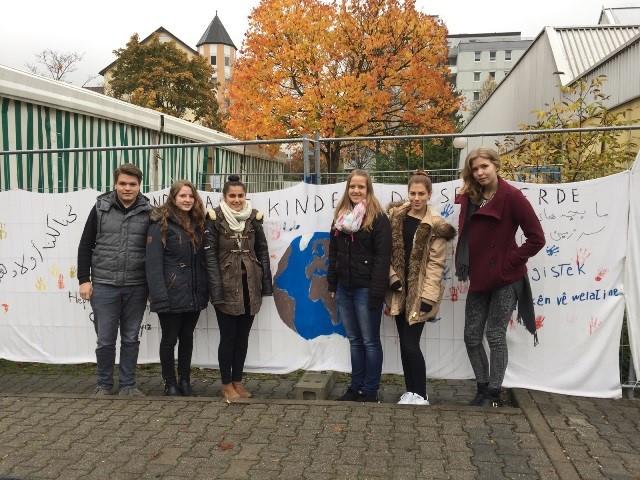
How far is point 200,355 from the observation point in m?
5.46

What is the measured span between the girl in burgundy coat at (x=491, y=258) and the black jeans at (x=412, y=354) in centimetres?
39

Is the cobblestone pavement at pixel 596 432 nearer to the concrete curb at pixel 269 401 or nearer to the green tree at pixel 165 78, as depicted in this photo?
the concrete curb at pixel 269 401

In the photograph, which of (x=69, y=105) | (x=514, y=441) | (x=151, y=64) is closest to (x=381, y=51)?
(x=69, y=105)

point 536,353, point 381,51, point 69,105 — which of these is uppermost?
point 381,51

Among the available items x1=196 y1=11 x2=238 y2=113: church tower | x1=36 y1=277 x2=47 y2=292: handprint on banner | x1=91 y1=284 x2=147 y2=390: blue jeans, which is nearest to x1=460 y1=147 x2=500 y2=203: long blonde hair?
x1=91 y1=284 x2=147 y2=390: blue jeans

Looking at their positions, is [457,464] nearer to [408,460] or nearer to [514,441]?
[408,460]

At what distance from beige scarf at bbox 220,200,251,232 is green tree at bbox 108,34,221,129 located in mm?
34795

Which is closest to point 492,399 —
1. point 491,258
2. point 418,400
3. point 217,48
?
point 418,400

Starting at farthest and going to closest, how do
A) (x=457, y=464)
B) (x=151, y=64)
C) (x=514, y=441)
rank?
(x=151, y=64)
(x=514, y=441)
(x=457, y=464)

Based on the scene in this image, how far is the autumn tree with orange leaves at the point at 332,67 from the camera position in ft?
61.2

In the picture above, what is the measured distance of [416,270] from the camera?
4.50 metres

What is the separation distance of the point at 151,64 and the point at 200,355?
3674cm

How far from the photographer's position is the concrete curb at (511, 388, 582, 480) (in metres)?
3.50

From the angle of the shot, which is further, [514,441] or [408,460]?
[514,441]
